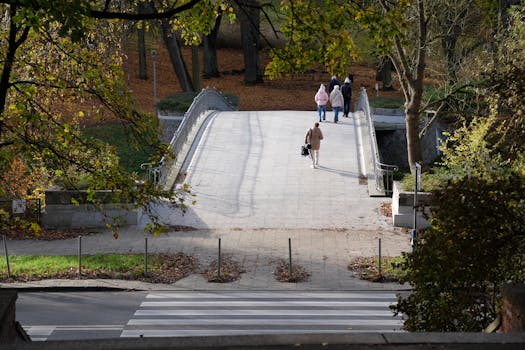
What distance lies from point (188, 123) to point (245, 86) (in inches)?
773

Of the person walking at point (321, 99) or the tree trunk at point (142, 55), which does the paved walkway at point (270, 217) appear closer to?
the person walking at point (321, 99)

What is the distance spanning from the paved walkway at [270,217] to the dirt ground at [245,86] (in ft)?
45.5

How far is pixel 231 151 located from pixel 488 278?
20387 mm

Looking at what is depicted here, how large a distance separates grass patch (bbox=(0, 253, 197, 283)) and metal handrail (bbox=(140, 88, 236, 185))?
2.58 meters

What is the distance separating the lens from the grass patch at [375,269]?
18109 millimetres

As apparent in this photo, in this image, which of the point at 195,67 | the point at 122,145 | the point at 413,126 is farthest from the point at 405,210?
the point at 195,67

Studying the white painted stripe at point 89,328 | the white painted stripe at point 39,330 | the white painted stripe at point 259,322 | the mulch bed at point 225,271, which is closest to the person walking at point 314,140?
the mulch bed at point 225,271

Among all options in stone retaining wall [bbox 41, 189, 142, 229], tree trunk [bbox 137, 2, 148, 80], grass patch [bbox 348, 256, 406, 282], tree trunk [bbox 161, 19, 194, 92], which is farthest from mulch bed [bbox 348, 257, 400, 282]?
tree trunk [bbox 137, 2, 148, 80]

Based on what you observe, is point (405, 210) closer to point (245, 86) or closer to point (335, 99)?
point (335, 99)

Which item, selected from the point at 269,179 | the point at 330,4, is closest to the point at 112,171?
the point at 330,4

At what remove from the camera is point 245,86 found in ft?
167

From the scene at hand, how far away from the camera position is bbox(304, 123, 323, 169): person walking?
26828 millimetres

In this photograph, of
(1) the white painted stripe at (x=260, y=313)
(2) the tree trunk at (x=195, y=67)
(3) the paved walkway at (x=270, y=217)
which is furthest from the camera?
(2) the tree trunk at (x=195, y=67)

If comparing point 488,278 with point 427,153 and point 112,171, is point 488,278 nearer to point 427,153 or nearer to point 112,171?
point 112,171
